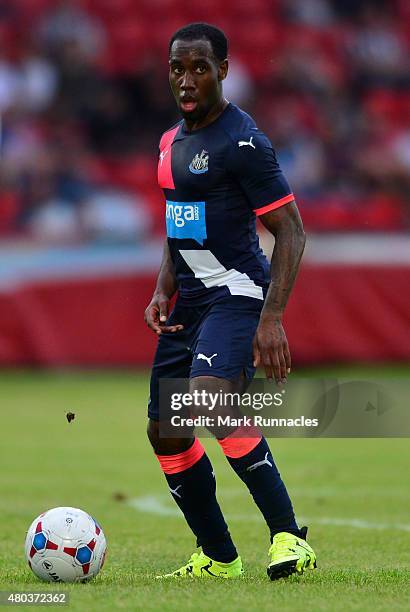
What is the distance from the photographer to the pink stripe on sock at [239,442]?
15.9 ft

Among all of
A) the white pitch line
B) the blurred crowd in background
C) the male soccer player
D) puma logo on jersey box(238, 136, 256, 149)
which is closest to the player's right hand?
the male soccer player

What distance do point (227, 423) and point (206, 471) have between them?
0.48 metres

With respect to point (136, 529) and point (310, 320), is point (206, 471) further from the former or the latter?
point (310, 320)

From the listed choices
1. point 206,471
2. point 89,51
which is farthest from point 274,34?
point 206,471

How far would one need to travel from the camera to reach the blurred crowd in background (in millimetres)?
14573

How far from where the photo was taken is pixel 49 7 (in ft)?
58.3

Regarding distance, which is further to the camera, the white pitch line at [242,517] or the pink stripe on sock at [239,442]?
the white pitch line at [242,517]

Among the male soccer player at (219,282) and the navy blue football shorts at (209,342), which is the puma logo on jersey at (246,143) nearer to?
the male soccer player at (219,282)

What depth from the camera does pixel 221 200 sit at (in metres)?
4.96

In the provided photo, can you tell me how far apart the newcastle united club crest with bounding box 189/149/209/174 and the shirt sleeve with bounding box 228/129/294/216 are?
12 centimetres

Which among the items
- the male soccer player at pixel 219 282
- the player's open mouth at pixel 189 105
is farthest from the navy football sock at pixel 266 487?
the player's open mouth at pixel 189 105

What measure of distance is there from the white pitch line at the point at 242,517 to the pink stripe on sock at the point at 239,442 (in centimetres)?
183

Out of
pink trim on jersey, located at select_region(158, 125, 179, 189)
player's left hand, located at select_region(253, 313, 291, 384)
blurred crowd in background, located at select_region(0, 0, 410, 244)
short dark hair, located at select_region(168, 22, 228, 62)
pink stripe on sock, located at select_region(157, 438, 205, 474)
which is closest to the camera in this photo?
player's left hand, located at select_region(253, 313, 291, 384)

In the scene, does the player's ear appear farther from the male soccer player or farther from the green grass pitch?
the green grass pitch
